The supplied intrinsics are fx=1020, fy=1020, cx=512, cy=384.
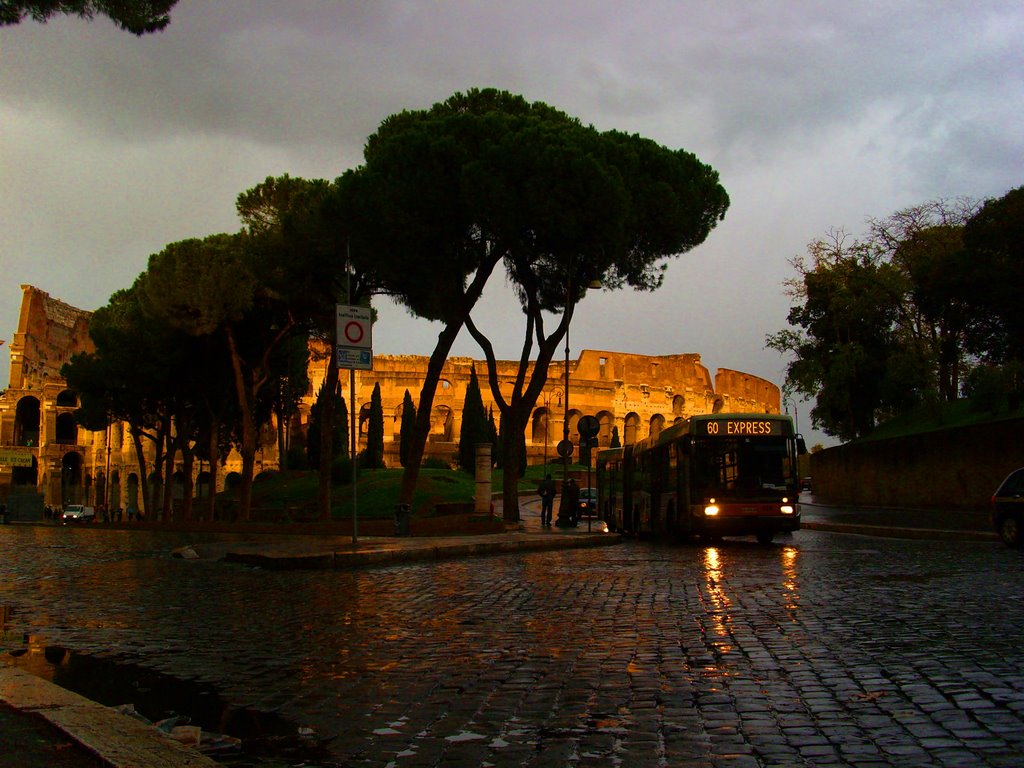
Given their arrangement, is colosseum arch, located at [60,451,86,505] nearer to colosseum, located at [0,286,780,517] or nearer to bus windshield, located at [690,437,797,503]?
colosseum, located at [0,286,780,517]

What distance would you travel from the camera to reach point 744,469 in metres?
17.5

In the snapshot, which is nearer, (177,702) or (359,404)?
(177,702)

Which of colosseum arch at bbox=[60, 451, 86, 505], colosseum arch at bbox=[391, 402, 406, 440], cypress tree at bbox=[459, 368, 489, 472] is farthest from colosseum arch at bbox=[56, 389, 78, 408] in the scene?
cypress tree at bbox=[459, 368, 489, 472]

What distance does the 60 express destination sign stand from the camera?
1325 centimetres

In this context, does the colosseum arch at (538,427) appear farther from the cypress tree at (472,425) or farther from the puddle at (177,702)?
the puddle at (177,702)

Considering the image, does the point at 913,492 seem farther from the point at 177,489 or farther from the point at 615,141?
the point at 177,489

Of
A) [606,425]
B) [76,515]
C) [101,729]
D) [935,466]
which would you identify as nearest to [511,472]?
[935,466]

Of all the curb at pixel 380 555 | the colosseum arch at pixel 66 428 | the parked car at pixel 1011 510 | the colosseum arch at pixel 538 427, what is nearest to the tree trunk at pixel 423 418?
the curb at pixel 380 555

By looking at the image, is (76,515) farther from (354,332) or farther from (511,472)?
(354,332)

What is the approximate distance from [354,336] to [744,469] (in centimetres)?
760

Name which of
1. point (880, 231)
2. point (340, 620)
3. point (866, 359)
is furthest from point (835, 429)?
point (340, 620)

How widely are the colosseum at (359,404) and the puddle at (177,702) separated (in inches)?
1659

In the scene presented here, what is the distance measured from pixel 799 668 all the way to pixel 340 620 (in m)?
3.59

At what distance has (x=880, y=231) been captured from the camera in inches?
1569
